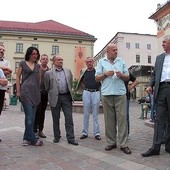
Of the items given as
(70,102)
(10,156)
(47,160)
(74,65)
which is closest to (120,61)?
(70,102)

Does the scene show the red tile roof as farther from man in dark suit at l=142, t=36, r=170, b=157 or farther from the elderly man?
man in dark suit at l=142, t=36, r=170, b=157

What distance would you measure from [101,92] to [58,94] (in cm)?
101

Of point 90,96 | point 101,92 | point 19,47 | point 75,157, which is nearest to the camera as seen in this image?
point 75,157

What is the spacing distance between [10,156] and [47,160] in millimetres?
664

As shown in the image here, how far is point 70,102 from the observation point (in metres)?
6.04

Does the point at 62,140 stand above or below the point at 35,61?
below

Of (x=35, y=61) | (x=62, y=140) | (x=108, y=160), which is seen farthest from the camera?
(x=62, y=140)

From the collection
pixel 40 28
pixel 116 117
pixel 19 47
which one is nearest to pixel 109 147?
pixel 116 117

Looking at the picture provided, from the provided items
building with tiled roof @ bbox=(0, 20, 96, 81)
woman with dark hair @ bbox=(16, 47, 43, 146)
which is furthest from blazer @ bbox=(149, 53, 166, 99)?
building with tiled roof @ bbox=(0, 20, 96, 81)

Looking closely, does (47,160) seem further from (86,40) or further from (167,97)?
(86,40)

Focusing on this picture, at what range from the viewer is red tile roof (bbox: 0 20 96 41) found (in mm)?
50469

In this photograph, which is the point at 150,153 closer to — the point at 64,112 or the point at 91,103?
the point at 64,112

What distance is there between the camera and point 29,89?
5.50 m

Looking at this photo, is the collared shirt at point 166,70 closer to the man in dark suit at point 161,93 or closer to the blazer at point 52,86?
the man in dark suit at point 161,93
